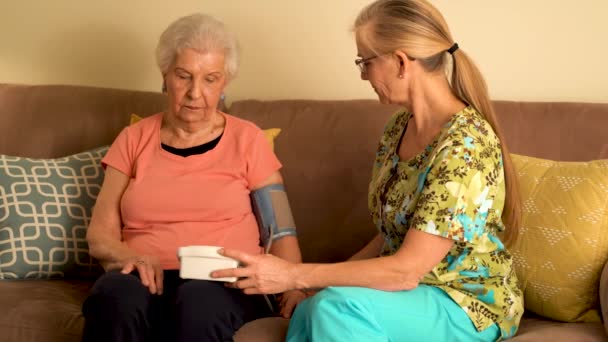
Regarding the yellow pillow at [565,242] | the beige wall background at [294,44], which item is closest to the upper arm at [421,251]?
the yellow pillow at [565,242]

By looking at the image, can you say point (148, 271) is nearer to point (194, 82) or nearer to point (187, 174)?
point (187, 174)

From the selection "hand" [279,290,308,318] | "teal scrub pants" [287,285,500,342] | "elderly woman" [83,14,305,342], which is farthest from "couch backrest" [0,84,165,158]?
"teal scrub pants" [287,285,500,342]

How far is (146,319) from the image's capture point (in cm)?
182

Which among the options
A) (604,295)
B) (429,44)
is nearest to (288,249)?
(429,44)

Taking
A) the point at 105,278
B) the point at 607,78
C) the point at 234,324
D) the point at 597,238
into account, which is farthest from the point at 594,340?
the point at 105,278

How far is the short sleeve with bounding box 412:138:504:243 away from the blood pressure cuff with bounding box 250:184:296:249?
22.1 inches

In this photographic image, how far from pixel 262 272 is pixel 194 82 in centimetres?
68

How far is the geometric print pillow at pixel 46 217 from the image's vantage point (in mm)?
2311

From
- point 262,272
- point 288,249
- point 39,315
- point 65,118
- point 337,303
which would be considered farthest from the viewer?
point 65,118

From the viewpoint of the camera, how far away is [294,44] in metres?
2.77

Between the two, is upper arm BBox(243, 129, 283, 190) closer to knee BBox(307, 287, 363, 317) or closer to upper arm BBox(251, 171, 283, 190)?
upper arm BBox(251, 171, 283, 190)

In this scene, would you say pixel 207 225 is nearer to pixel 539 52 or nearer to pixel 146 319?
pixel 146 319

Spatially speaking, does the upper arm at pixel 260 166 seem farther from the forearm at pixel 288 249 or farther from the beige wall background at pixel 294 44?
the beige wall background at pixel 294 44

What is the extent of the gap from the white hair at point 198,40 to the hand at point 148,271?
564mm
